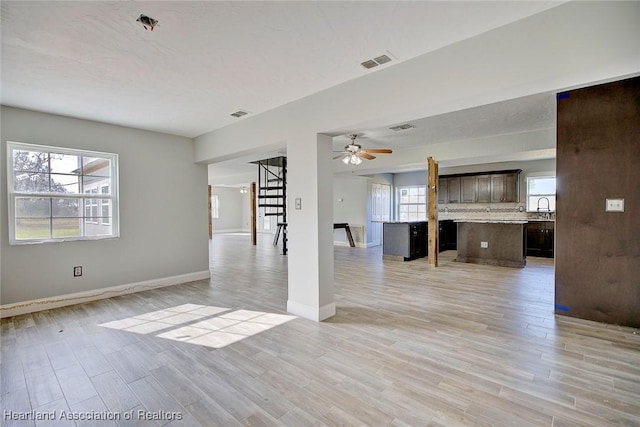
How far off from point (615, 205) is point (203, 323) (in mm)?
4452

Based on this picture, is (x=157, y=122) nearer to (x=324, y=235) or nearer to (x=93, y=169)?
(x=93, y=169)

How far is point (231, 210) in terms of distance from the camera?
16281 millimetres

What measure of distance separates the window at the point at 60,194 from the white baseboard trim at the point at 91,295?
777 millimetres

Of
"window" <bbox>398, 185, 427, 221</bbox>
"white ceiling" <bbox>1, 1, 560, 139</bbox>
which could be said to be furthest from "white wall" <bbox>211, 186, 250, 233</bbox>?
"white ceiling" <bbox>1, 1, 560, 139</bbox>

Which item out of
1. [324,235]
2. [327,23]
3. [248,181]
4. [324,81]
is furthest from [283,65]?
[248,181]

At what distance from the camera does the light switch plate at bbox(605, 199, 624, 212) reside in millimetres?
2908

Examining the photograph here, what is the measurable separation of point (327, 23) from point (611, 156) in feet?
10.1

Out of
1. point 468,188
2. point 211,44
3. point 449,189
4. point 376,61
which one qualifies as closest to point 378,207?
point 449,189

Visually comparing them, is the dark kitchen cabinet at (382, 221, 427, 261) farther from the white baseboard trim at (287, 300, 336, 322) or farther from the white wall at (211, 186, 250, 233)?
the white wall at (211, 186, 250, 233)

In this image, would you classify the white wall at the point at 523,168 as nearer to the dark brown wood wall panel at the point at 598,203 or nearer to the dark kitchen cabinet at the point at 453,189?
the dark kitchen cabinet at the point at 453,189

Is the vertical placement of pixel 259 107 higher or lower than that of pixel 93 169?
higher

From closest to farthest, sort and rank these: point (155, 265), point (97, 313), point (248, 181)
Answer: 1. point (97, 313)
2. point (155, 265)
3. point (248, 181)

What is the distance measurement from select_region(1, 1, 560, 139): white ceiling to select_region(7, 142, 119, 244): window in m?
0.76

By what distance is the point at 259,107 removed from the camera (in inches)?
148
